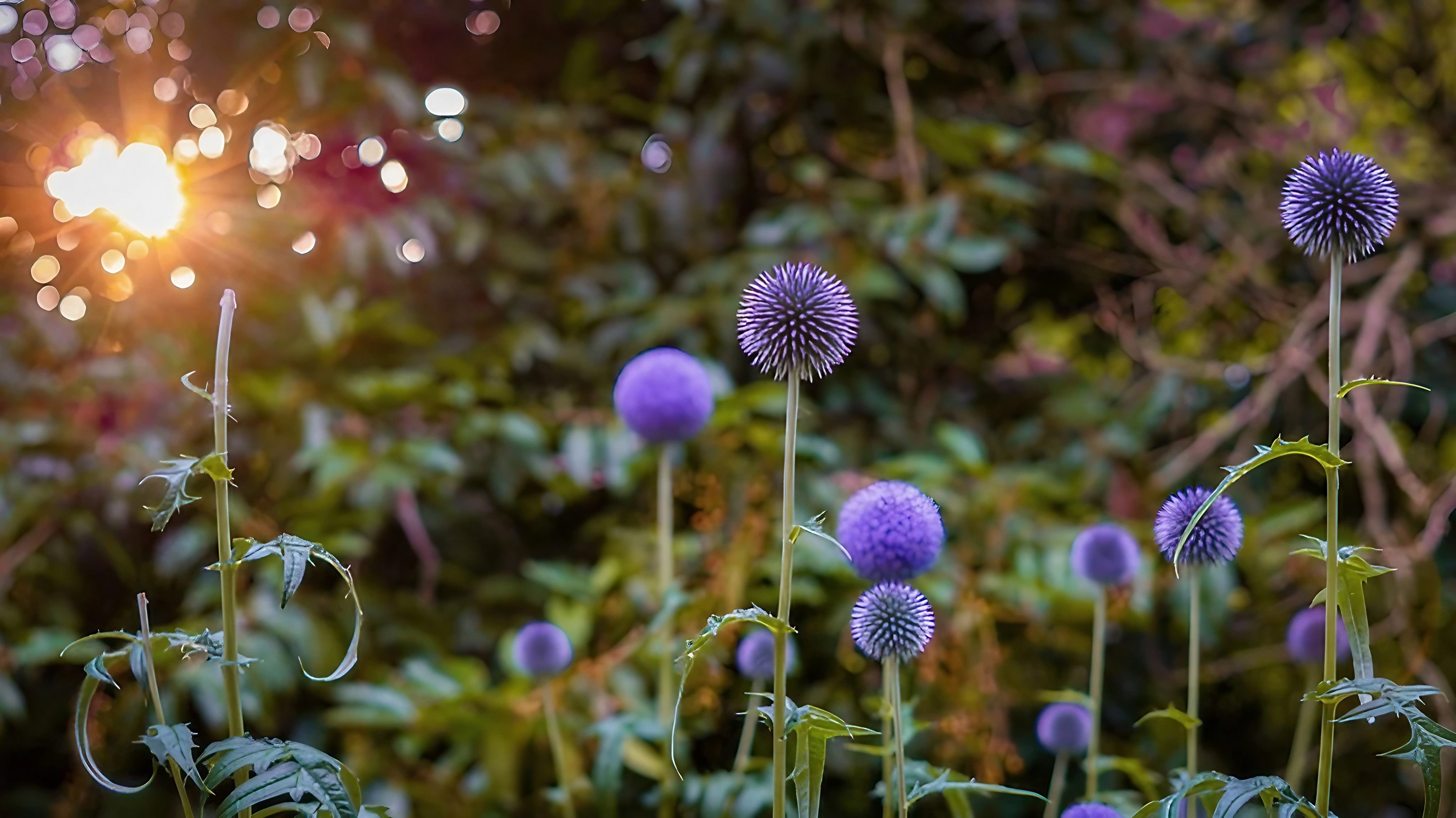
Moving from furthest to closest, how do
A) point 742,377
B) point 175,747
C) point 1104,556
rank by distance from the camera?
point 742,377 → point 1104,556 → point 175,747

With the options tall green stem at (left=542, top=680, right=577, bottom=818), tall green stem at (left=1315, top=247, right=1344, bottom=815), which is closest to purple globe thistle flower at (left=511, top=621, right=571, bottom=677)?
tall green stem at (left=542, top=680, right=577, bottom=818)

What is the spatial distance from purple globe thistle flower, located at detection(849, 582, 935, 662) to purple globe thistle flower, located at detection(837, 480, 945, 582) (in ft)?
0.14

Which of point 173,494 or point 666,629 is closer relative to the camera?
point 173,494

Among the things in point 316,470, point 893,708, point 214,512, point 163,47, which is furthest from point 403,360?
point 893,708

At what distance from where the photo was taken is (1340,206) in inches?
26.2

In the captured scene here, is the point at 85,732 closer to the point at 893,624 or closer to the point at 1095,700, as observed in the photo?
the point at 893,624

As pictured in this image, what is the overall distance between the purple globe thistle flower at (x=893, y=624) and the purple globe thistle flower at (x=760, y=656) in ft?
0.91

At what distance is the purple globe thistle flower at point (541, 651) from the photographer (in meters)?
1.16

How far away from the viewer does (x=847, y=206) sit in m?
1.88

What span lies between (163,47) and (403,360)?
0.66m

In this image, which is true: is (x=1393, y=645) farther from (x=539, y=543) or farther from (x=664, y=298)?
(x=539, y=543)

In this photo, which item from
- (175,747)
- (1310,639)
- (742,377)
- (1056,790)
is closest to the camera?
(175,747)

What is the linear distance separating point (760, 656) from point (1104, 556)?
35cm

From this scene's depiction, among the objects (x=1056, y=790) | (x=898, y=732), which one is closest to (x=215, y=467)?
(x=898, y=732)
